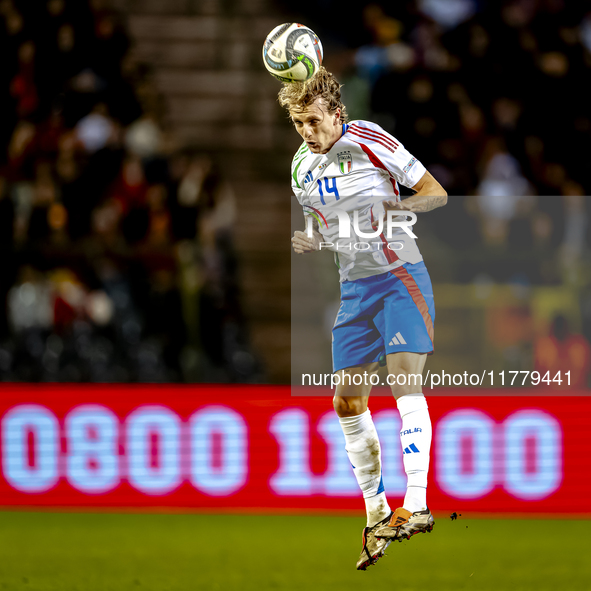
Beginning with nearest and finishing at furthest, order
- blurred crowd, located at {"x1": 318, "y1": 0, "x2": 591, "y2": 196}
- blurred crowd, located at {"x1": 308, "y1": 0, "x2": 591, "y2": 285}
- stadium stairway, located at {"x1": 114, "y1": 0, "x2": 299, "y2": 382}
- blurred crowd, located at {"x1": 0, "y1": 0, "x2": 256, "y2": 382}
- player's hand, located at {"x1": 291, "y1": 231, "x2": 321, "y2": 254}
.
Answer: player's hand, located at {"x1": 291, "y1": 231, "x2": 321, "y2": 254} → blurred crowd, located at {"x1": 308, "y1": 0, "x2": 591, "y2": 285} → blurred crowd, located at {"x1": 318, "y1": 0, "x2": 591, "y2": 196} → blurred crowd, located at {"x1": 0, "y1": 0, "x2": 256, "y2": 382} → stadium stairway, located at {"x1": 114, "y1": 0, "x2": 299, "y2": 382}

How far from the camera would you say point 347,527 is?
734 centimetres

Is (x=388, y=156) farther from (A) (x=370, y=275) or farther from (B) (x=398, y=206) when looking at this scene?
(A) (x=370, y=275)

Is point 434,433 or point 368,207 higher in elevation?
point 368,207

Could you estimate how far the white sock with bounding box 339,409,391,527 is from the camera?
2.88 meters

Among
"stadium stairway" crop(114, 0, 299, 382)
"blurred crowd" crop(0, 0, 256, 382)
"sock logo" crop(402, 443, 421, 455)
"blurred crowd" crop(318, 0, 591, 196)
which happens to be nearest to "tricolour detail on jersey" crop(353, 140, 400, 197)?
"sock logo" crop(402, 443, 421, 455)

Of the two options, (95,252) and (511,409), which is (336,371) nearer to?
(511,409)

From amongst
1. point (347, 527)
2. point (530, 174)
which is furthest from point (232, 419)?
point (530, 174)

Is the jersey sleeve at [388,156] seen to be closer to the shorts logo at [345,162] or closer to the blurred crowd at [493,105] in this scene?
the shorts logo at [345,162]

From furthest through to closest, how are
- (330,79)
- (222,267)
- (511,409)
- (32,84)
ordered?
(32,84), (222,267), (511,409), (330,79)

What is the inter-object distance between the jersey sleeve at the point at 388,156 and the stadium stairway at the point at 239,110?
6221mm

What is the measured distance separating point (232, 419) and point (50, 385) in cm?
187

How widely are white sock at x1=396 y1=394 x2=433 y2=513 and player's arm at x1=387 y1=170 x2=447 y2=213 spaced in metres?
0.62

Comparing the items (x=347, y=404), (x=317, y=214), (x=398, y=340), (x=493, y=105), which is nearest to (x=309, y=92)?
(x=317, y=214)

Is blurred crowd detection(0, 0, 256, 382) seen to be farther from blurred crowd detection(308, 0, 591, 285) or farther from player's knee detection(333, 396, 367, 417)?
player's knee detection(333, 396, 367, 417)
